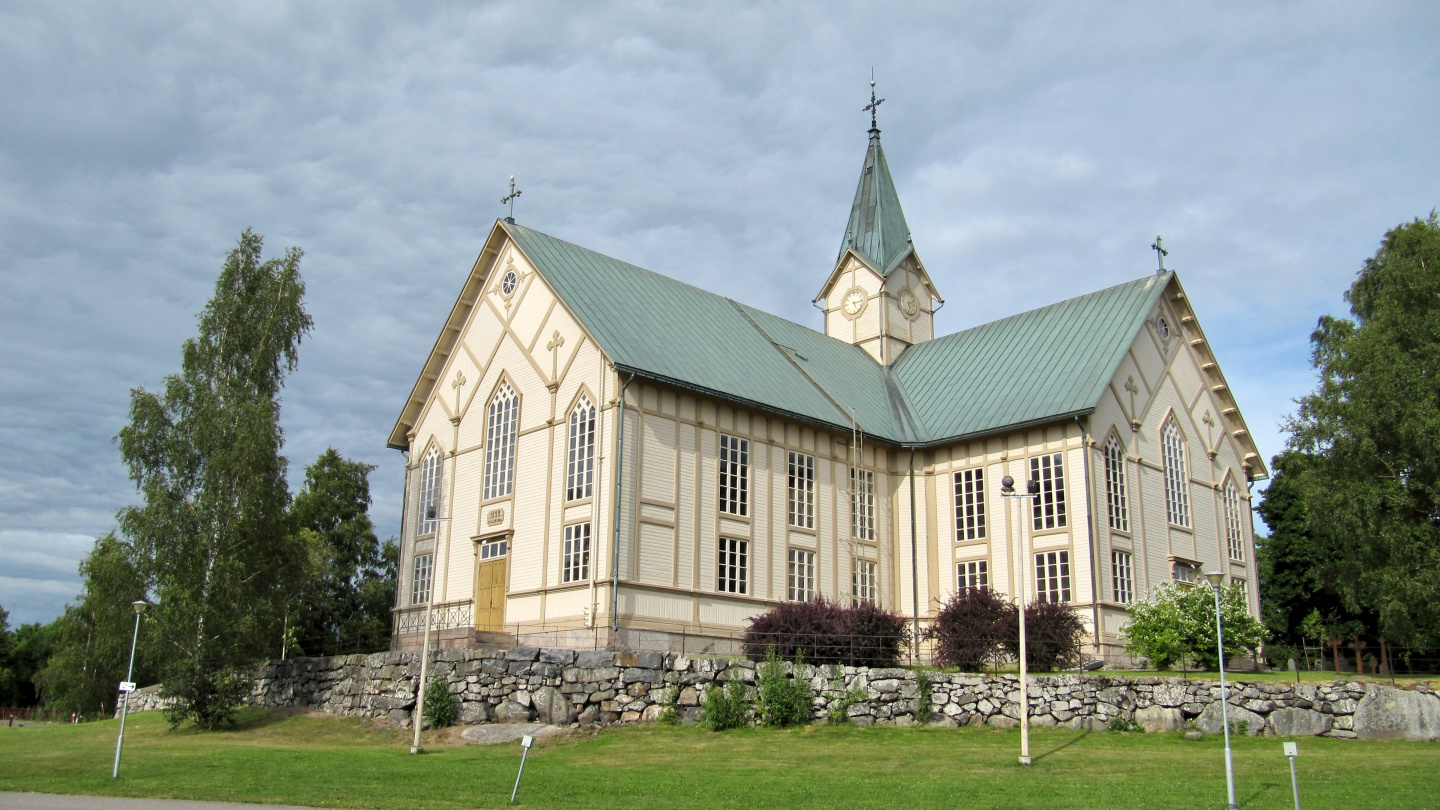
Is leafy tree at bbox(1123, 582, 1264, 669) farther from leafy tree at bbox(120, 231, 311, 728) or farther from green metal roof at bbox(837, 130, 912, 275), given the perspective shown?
leafy tree at bbox(120, 231, 311, 728)

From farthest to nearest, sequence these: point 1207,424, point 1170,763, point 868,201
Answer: point 868,201
point 1207,424
point 1170,763

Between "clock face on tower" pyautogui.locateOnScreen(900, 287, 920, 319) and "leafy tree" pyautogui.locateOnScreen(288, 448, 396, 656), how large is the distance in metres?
25.3

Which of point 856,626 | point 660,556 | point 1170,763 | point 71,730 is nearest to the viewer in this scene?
point 1170,763

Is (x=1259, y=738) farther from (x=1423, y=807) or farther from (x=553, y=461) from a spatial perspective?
(x=553, y=461)

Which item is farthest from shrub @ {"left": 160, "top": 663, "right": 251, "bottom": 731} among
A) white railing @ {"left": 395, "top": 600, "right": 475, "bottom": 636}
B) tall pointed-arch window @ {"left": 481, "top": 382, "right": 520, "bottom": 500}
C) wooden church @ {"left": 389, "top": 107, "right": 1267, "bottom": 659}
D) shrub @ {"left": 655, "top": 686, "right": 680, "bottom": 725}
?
shrub @ {"left": 655, "top": 686, "right": 680, "bottom": 725}

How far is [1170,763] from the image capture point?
21.0 m

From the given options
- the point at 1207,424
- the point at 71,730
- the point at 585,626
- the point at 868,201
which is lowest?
the point at 71,730

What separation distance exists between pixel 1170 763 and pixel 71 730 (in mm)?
29733

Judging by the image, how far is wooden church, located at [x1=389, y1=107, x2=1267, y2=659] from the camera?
3130 cm

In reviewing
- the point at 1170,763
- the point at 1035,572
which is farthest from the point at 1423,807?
the point at 1035,572

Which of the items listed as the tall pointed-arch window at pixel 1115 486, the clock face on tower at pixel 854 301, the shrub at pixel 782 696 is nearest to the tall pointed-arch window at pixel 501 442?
the shrub at pixel 782 696

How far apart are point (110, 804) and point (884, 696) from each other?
1567 centimetres

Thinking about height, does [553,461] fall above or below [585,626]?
above

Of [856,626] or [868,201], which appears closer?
[856,626]
